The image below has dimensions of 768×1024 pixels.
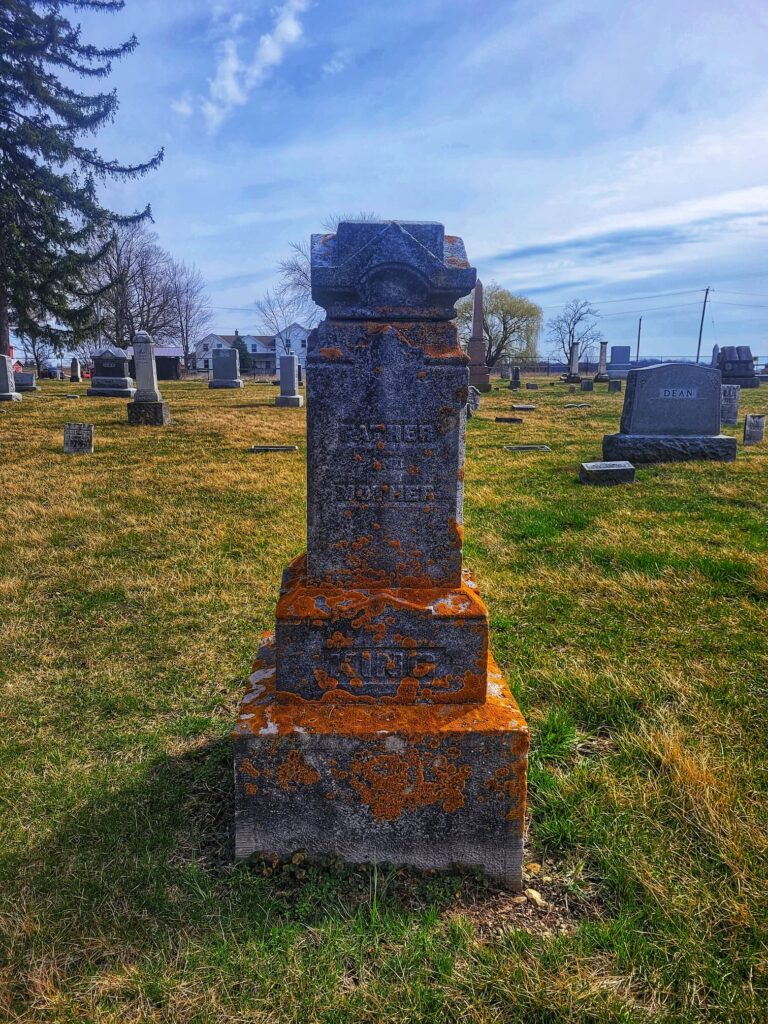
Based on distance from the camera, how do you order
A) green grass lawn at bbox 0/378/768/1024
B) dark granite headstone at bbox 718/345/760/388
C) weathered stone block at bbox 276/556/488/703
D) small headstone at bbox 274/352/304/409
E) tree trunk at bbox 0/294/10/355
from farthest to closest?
dark granite headstone at bbox 718/345/760/388 < tree trunk at bbox 0/294/10/355 < small headstone at bbox 274/352/304/409 < weathered stone block at bbox 276/556/488/703 < green grass lawn at bbox 0/378/768/1024

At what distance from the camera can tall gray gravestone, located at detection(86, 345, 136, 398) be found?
70.9 ft

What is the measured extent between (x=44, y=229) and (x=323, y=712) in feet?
65.4

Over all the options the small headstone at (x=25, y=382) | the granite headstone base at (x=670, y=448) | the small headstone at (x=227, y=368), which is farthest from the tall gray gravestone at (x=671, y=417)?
the small headstone at (x=25, y=382)

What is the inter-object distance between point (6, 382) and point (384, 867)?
69.8 feet

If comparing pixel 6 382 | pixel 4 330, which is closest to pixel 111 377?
pixel 6 382

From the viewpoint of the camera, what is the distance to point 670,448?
→ 32.3ft

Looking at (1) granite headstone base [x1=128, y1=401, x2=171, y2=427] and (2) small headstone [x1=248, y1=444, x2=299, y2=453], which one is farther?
(1) granite headstone base [x1=128, y1=401, x2=171, y2=427]

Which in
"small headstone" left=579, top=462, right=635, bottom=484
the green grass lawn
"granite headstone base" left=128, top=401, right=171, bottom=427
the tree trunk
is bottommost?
the green grass lawn

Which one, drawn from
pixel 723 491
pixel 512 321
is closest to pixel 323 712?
pixel 723 491

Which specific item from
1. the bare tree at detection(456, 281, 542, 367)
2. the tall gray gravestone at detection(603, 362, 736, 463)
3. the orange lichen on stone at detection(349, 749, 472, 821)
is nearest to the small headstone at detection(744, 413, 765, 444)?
the tall gray gravestone at detection(603, 362, 736, 463)

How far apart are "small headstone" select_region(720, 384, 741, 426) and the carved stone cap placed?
14396 millimetres

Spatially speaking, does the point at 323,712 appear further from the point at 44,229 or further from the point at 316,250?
the point at 44,229

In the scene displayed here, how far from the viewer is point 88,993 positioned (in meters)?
1.73

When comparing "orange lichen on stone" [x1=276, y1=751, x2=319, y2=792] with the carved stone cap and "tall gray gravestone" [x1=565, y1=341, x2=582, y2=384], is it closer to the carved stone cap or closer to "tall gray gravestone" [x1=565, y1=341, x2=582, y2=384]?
the carved stone cap
